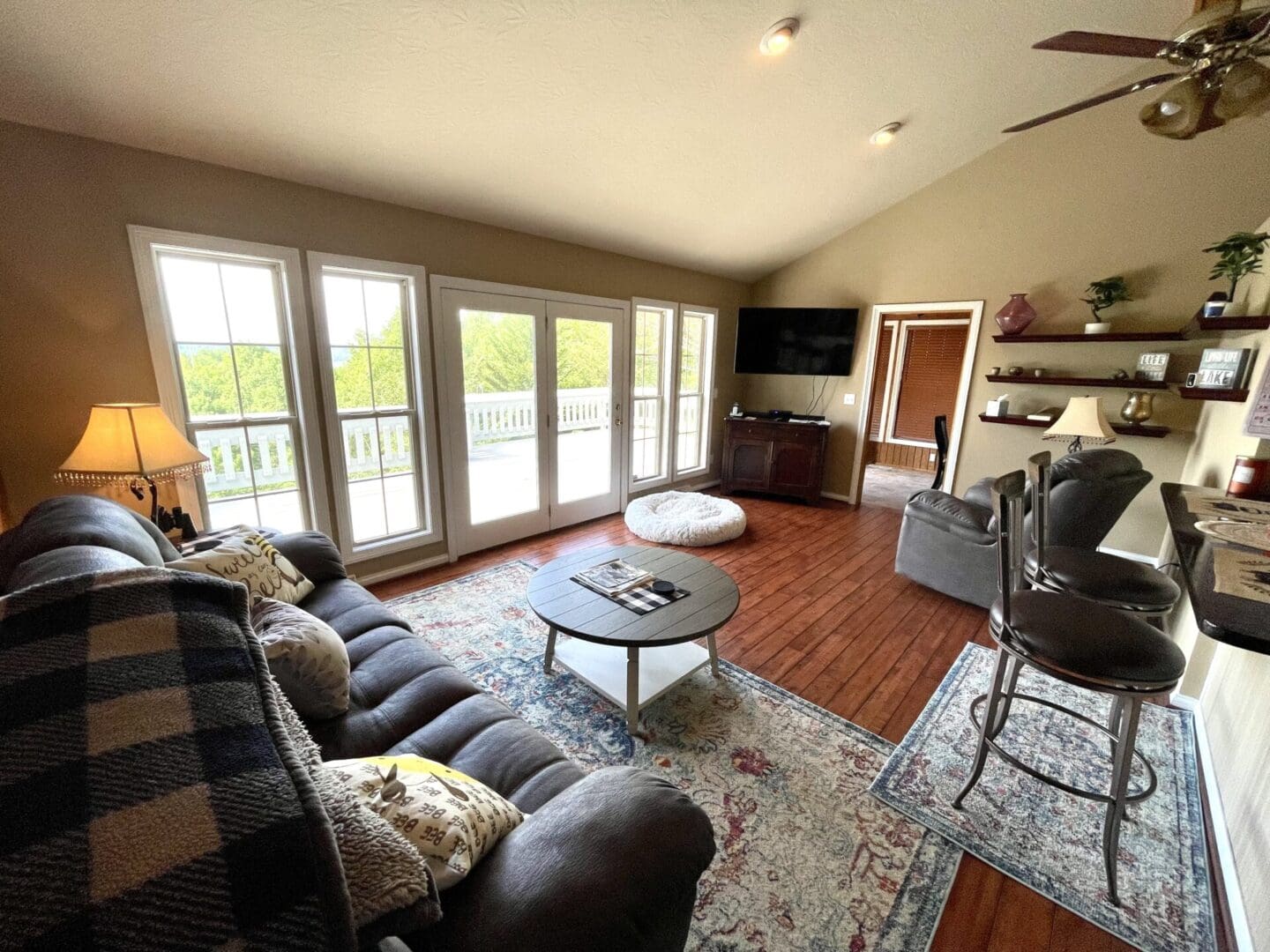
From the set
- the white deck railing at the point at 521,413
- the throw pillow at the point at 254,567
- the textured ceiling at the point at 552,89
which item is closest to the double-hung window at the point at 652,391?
the white deck railing at the point at 521,413

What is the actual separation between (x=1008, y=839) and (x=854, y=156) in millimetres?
3955

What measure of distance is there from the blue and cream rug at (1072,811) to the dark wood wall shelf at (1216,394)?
158 cm

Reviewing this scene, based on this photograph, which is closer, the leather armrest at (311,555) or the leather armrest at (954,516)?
the leather armrest at (311,555)

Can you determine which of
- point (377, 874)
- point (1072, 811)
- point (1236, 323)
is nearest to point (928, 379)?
point (1236, 323)

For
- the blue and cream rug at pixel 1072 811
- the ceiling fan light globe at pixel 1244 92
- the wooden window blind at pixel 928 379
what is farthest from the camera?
the wooden window blind at pixel 928 379

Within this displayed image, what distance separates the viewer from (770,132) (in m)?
3.00

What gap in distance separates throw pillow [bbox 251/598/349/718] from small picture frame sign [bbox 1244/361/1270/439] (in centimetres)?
351

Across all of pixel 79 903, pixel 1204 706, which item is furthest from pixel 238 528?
pixel 1204 706

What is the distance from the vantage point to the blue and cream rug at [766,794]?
135 cm

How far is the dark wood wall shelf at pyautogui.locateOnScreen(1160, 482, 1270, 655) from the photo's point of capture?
0.89 m

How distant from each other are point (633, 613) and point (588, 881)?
124 centimetres

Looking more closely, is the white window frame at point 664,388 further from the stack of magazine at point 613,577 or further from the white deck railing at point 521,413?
the stack of magazine at point 613,577

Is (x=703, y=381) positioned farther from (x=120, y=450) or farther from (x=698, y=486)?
(x=120, y=450)

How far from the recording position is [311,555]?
2.11m
